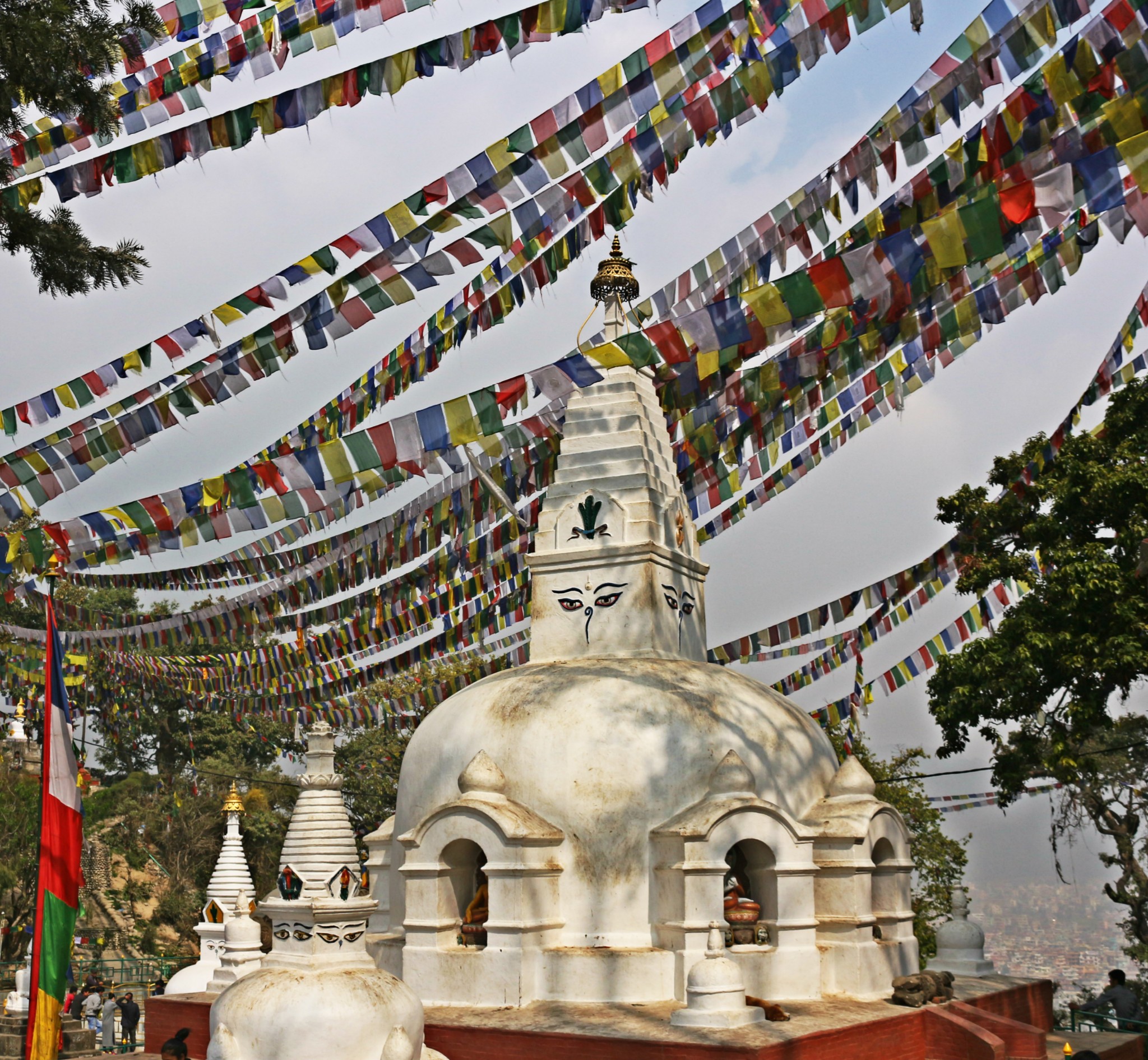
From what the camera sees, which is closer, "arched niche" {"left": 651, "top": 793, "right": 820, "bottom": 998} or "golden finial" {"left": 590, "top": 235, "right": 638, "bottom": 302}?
"arched niche" {"left": 651, "top": 793, "right": 820, "bottom": 998}

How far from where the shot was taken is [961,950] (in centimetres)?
1666

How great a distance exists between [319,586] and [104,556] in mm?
3480

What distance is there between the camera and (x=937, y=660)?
58.5 feet

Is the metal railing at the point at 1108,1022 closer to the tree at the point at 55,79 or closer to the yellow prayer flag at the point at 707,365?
the yellow prayer flag at the point at 707,365

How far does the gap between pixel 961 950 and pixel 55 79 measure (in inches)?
588

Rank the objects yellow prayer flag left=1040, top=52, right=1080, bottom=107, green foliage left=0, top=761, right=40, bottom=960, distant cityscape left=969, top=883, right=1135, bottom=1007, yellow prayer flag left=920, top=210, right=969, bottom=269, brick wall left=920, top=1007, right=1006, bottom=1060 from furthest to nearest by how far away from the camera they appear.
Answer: distant cityscape left=969, top=883, right=1135, bottom=1007 → green foliage left=0, top=761, right=40, bottom=960 → brick wall left=920, top=1007, right=1006, bottom=1060 → yellow prayer flag left=1040, top=52, right=1080, bottom=107 → yellow prayer flag left=920, top=210, right=969, bottom=269

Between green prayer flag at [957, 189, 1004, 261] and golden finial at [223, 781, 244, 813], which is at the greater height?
green prayer flag at [957, 189, 1004, 261]

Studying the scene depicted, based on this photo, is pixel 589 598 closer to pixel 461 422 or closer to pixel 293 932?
pixel 461 422

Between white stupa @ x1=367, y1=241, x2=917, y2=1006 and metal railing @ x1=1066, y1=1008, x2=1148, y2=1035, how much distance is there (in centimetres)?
237

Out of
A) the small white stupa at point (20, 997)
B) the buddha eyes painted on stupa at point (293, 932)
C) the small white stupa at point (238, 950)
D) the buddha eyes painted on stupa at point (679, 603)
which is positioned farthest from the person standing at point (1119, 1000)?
the small white stupa at point (20, 997)

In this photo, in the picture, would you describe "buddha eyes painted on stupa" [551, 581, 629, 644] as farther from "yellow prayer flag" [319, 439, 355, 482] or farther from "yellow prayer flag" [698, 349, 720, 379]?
"yellow prayer flag" [319, 439, 355, 482]

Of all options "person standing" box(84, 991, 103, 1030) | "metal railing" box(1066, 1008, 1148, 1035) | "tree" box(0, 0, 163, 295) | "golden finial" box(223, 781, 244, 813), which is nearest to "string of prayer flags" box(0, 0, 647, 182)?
"tree" box(0, 0, 163, 295)

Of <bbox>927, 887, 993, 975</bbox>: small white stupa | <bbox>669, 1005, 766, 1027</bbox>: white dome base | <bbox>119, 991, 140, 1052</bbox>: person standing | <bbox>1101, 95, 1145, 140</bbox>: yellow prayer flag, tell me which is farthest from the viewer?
<bbox>119, 991, 140, 1052</bbox>: person standing

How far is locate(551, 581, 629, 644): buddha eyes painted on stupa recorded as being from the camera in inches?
616
